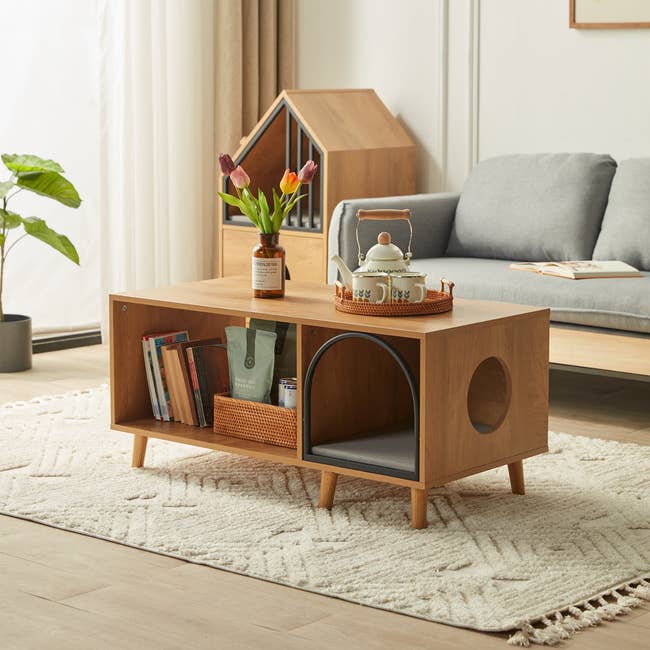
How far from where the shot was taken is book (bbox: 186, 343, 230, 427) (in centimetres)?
309

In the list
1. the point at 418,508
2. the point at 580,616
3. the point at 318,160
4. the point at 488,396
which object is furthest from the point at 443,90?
the point at 580,616

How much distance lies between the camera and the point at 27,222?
14.3 feet

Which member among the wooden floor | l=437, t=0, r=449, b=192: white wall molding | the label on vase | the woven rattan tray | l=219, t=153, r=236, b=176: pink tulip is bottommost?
the wooden floor

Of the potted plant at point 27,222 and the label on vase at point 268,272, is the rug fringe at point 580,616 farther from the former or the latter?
the potted plant at point 27,222

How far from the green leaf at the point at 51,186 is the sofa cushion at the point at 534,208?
138cm

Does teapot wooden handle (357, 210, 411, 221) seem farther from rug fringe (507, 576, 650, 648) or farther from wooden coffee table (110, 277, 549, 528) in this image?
rug fringe (507, 576, 650, 648)

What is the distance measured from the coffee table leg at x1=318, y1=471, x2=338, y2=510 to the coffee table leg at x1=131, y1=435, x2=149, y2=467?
57cm

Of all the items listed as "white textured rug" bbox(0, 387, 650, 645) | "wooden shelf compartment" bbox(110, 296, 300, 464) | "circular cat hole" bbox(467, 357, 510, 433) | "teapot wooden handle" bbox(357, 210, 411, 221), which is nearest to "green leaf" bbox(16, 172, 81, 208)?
"white textured rug" bbox(0, 387, 650, 645)

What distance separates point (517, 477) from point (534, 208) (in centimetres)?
162

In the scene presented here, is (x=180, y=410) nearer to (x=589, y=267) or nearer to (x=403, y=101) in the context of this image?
(x=589, y=267)

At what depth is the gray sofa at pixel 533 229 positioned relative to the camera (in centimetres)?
370

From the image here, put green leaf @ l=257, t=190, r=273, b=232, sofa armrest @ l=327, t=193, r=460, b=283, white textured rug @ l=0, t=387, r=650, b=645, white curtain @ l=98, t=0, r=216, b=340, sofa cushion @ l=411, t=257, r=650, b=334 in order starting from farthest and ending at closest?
white curtain @ l=98, t=0, r=216, b=340 < sofa armrest @ l=327, t=193, r=460, b=283 < sofa cushion @ l=411, t=257, r=650, b=334 < green leaf @ l=257, t=190, r=273, b=232 < white textured rug @ l=0, t=387, r=650, b=645

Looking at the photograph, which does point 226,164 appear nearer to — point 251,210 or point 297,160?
point 251,210

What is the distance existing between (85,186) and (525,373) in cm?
296
